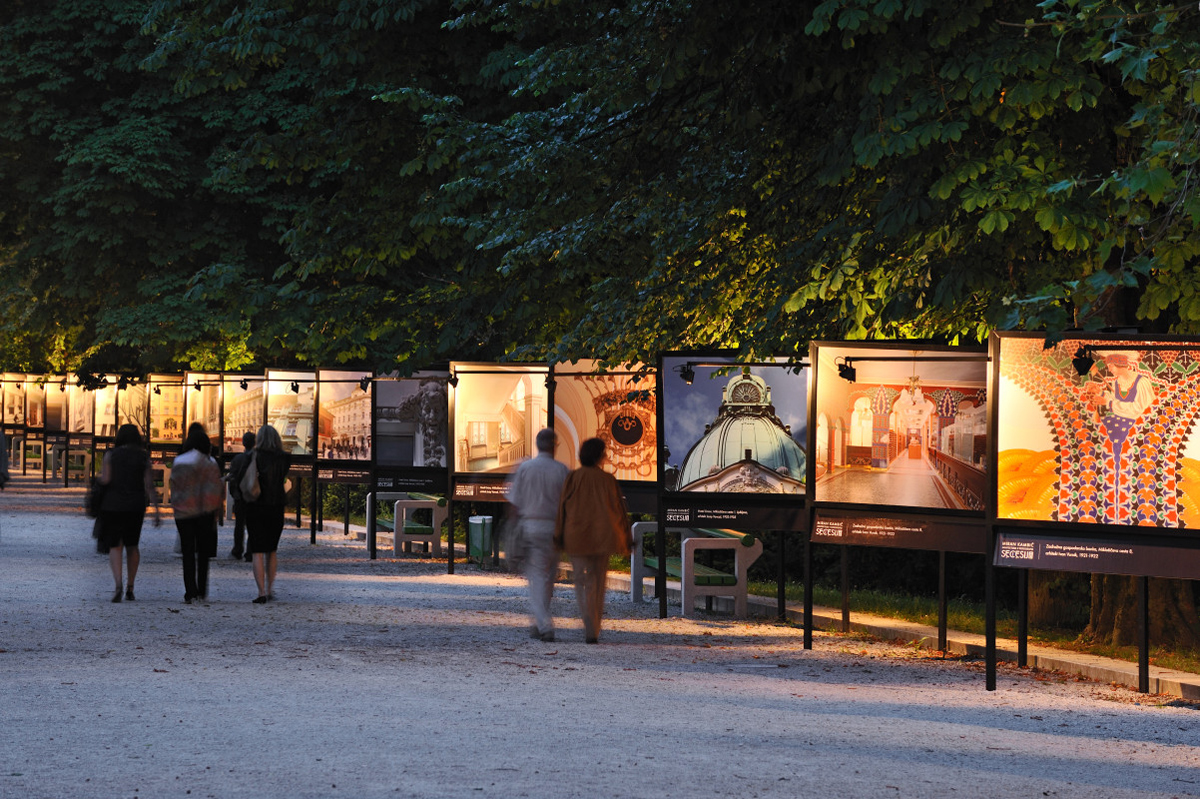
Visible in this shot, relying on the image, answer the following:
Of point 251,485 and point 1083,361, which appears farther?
point 251,485

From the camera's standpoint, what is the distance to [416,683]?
Answer: 10.9 m

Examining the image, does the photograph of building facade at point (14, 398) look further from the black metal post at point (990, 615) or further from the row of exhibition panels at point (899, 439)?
the black metal post at point (990, 615)

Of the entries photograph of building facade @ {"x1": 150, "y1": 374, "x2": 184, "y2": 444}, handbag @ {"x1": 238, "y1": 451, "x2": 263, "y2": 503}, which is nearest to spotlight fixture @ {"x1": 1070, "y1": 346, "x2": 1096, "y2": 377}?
handbag @ {"x1": 238, "y1": 451, "x2": 263, "y2": 503}

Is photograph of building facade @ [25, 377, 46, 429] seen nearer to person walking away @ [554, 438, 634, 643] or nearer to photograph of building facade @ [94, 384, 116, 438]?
photograph of building facade @ [94, 384, 116, 438]

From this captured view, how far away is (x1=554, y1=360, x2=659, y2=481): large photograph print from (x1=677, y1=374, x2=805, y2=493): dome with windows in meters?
2.58

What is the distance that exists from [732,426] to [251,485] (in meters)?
5.10

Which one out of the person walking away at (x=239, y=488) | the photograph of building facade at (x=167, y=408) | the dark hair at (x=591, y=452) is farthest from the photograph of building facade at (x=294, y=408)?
the dark hair at (x=591, y=452)

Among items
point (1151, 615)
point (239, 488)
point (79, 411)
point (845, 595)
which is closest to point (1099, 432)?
point (1151, 615)

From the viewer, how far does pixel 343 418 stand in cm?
2591

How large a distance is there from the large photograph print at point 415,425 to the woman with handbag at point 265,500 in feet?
21.5

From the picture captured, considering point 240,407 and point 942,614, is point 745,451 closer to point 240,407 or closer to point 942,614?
point 942,614

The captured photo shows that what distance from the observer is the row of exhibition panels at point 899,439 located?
11148mm

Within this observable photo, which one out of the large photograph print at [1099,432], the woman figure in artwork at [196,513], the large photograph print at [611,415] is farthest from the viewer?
the large photograph print at [611,415]

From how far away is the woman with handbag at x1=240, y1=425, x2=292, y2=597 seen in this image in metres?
16.7
